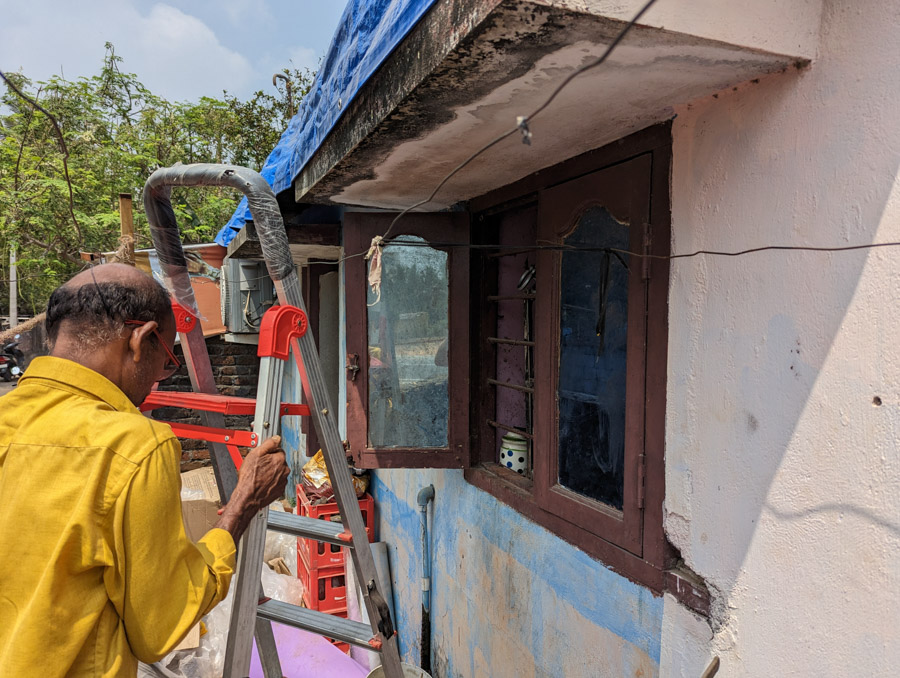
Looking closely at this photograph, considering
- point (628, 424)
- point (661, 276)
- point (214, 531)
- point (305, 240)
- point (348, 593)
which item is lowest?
point (348, 593)

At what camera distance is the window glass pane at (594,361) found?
7.47ft

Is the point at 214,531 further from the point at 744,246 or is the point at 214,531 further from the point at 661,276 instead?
the point at 744,246

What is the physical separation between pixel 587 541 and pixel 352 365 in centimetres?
152

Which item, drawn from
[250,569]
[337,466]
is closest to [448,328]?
[337,466]

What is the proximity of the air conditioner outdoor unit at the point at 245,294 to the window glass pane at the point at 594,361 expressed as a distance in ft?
17.3

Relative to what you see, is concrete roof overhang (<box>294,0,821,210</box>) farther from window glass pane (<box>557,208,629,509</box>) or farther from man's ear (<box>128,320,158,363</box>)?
man's ear (<box>128,320,158,363</box>)

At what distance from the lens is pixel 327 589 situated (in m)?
4.24

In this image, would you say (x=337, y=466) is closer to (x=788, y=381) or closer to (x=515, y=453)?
(x=515, y=453)

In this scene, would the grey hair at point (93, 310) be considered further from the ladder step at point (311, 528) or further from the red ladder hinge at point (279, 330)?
the ladder step at point (311, 528)

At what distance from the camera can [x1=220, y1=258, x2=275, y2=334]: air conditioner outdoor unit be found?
279 inches

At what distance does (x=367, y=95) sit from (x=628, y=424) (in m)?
1.32

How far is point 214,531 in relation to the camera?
153 cm

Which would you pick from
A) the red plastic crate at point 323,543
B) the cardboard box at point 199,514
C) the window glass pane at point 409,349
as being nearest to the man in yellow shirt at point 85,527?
the window glass pane at point 409,349

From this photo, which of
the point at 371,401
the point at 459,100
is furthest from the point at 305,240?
the point at 459,100
